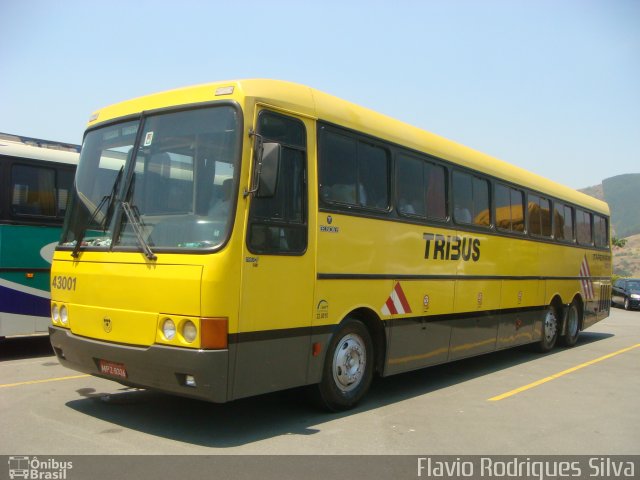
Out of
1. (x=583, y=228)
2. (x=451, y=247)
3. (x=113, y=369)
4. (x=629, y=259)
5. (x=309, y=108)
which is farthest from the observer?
(x=629, y=259)

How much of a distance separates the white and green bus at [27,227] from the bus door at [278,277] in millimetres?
5174

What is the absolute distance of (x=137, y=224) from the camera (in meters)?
5.68

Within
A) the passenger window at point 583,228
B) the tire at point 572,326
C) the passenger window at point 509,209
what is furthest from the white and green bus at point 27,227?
the passenger window at point 583,228

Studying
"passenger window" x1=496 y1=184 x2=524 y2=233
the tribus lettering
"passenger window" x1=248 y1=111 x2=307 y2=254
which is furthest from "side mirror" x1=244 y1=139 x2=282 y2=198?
"passenger window" x1=496 y1=184 x2=524 y2=233

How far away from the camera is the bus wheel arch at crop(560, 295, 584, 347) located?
13.1 metres

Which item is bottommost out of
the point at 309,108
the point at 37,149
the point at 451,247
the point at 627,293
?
the point at 627,293

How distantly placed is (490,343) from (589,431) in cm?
345

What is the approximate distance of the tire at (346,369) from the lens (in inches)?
253

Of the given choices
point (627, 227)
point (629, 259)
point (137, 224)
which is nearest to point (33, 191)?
point (137, 224)

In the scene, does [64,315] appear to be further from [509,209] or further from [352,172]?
[509,209]

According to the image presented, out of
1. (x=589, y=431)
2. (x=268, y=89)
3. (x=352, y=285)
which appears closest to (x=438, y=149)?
(x=352, y=285)

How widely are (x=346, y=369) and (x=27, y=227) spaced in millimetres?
5899
